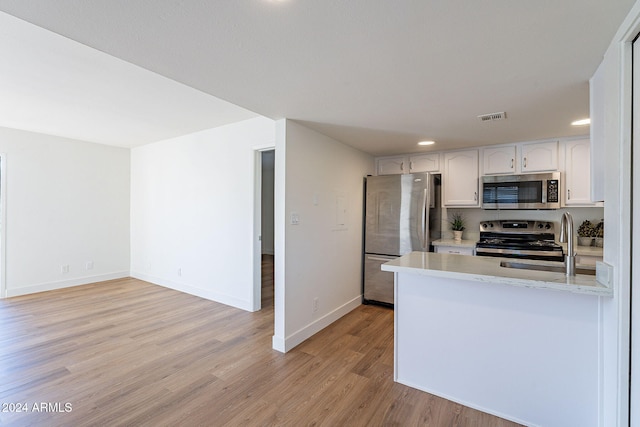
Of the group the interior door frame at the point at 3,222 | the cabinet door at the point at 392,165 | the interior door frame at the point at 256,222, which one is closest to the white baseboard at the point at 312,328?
the interior door frame at the point at 256,222

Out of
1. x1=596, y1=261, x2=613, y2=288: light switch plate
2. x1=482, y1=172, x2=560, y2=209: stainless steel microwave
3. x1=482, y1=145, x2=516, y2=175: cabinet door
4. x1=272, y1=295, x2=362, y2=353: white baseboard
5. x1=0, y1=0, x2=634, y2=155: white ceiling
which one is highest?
x1=0, y1=0, x2=634, y2=155: white ceiling

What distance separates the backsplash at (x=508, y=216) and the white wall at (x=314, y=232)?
1.42 meters

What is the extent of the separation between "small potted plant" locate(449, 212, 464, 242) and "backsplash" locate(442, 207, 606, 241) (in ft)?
0.17

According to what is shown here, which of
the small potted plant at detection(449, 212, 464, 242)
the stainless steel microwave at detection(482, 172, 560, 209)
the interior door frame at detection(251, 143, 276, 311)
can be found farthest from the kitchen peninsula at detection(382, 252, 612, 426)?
the interior door frame at detection(251, 143, 276, 311)

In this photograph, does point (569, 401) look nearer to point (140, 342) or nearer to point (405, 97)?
point (405, 97)

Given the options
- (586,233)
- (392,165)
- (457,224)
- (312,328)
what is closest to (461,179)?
(457,224)

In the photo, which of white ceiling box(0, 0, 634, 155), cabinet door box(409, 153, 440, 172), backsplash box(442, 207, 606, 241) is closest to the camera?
white ceiling box(0, 0, 634, 155)

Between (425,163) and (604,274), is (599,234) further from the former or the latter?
(604,274)

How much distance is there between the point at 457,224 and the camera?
4082mm

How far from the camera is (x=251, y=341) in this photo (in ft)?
9.39

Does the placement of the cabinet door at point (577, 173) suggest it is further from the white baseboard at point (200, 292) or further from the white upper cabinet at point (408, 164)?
the white baseboard at point (200, 292)

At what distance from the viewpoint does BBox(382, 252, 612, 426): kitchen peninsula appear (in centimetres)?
165

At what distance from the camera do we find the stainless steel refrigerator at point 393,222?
3.68m

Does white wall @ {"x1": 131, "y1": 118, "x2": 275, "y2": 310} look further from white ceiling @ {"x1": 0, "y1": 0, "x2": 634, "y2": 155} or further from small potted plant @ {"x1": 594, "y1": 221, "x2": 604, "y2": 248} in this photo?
small potted plant @ {"x1": 594, "y1": 221, "x2": 604, "y2": 248}
